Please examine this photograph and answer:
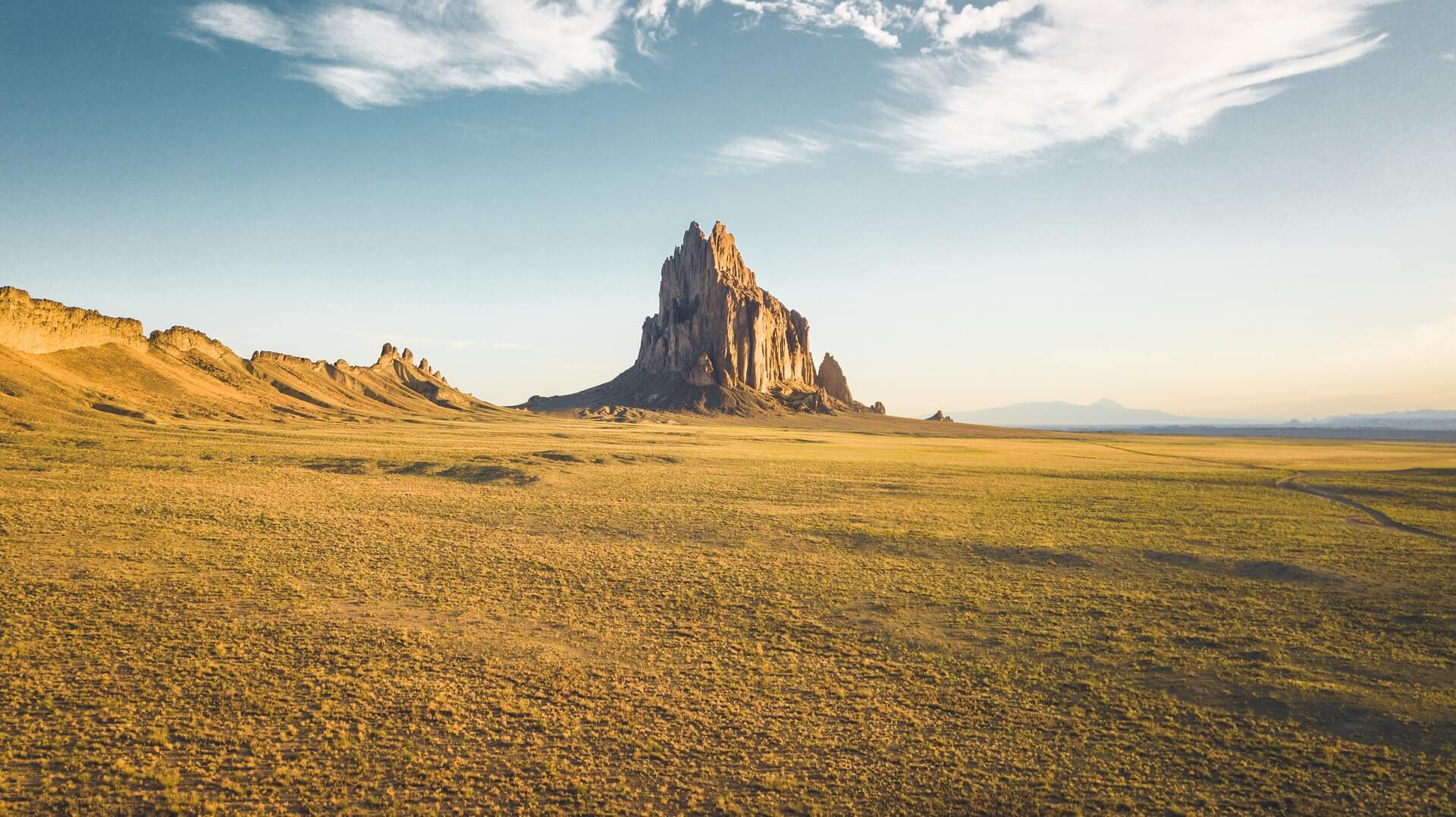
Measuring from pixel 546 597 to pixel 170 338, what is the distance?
461 feet

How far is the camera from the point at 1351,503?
35.8 meters

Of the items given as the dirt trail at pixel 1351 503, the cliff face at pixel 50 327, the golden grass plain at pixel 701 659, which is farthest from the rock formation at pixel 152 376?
the dirt trail at pixel 1351 503

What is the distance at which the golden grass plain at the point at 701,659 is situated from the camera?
8.50 metres

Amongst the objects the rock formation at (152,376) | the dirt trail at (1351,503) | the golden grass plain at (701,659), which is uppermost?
the rock formation at (152,376)

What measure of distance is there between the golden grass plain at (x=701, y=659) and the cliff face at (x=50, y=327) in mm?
77238

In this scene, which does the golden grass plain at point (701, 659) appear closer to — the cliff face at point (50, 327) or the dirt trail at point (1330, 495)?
the dirt trail at point (1330, 495)

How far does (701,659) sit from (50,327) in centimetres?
11401

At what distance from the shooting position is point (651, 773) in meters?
8.68

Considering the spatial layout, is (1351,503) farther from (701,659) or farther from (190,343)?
(190,343)

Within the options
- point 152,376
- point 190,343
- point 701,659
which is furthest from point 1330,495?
point 190,343

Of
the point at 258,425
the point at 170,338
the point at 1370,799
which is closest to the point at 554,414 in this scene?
the point at 170,338

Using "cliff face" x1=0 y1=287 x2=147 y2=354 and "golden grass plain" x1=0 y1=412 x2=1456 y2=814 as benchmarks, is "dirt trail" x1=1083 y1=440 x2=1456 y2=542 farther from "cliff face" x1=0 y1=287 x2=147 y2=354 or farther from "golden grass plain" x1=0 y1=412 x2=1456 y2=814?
"cliff face" x1=0 y1=287 x2=147 y2=354

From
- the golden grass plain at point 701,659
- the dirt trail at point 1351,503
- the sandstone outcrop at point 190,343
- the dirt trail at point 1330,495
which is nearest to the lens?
the golden grass plain at point 701,659

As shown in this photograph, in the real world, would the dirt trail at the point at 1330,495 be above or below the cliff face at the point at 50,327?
below
